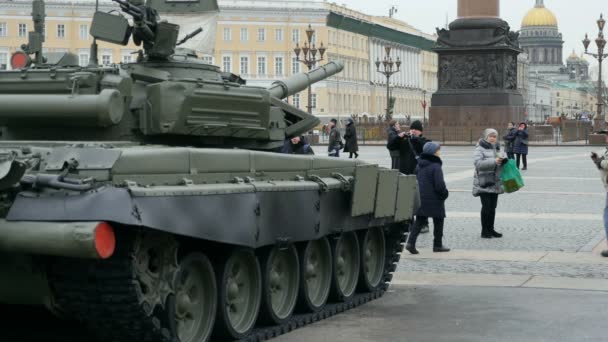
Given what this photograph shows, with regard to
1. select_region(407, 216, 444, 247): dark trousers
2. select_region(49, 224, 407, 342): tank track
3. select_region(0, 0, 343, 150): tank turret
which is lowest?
select_region(407, 216, 444, 247): dark trousers

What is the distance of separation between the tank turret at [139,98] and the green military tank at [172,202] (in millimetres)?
14

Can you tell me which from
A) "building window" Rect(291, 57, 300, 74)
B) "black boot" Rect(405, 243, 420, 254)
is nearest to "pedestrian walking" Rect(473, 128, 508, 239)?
"black boot" Rect(405, 243, 420, 254)

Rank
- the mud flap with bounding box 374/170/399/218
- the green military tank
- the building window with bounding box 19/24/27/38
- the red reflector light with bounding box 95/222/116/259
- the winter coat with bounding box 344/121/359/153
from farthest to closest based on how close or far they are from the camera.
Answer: the building window with bounding box 19/24/27/38, the winter coat with bounding box 344/121/359/153, the mud flap with bounding box 374/170/399/218, the green military tank, the red reflector light with bounding box 95/222/116/259

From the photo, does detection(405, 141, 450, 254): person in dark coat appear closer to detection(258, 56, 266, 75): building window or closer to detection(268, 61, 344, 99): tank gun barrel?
detection(268, 61, 344, 99): tank gun barrel

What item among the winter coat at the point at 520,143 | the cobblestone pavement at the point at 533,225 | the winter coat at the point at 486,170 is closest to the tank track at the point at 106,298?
the cobblestone pavement at the point at 533,225

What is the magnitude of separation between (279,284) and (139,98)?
1.94 metres

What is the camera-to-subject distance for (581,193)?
26.9m

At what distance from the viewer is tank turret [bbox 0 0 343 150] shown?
10406 millimetres

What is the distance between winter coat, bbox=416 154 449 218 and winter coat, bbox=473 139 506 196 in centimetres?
163

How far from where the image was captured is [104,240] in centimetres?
816

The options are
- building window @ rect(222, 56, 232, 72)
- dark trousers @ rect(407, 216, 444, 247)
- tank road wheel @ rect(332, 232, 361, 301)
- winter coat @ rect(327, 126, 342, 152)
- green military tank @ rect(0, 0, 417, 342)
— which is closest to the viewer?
green military tank @ rect(0, 0, 417, 342)

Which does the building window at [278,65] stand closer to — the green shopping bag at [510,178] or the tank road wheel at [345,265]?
the green shopping bag at [510,178]

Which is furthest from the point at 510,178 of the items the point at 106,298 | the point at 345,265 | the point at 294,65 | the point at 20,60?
the point at 294,65

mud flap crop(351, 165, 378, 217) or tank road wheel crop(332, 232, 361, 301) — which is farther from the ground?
mud flap crop(351, 165, 378, 217)
